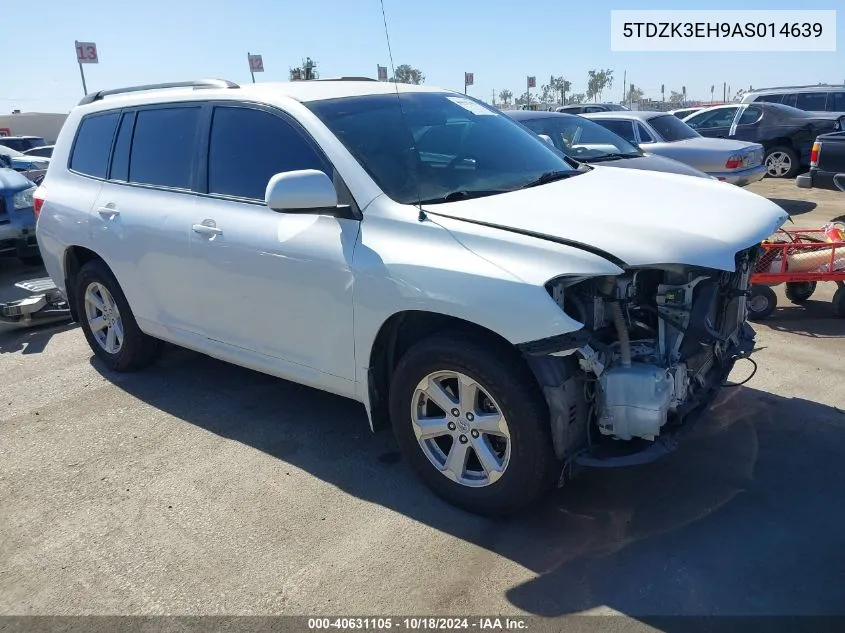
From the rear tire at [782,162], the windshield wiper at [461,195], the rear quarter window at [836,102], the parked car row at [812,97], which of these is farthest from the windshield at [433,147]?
the rear quarter window at [836,102]

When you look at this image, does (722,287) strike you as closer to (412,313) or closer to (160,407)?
(412,313)

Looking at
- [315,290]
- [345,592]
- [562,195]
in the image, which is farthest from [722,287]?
[345,592]

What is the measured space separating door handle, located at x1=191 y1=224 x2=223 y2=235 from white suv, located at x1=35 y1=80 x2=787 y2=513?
0.02 meters

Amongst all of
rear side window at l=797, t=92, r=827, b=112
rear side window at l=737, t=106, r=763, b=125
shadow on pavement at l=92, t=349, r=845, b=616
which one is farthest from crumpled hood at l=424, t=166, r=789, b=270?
rear side window at l=797, t=92, r=827, b=112

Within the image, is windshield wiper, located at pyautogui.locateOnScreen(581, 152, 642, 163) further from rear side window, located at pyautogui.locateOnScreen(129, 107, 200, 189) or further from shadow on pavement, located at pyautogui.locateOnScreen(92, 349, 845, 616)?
rear side window, located at pyautogui.locateOnScreen(129, 107, 200, 189)

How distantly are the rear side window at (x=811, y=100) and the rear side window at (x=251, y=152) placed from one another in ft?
57.4

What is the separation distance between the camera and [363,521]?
3422 millimetres

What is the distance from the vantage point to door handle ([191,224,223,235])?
13.3 feet

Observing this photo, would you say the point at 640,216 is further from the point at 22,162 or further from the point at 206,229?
the point at 22,162

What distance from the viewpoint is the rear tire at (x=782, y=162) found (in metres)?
15.8

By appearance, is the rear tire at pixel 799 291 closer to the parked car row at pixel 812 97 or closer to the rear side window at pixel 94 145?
the rear side window at pixel 94 145

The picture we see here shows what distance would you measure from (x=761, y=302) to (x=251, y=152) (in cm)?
430

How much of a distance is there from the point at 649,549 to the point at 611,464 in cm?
40

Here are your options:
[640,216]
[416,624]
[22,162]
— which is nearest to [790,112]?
[640,216]
